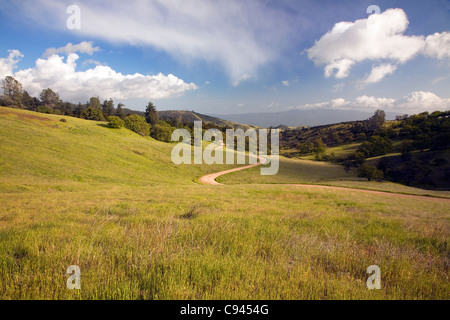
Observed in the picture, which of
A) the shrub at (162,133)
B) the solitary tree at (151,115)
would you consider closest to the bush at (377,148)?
the shrub at (162,133)

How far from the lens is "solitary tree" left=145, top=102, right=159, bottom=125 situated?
117062 mm

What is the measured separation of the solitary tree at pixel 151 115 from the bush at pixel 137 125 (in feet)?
70.5

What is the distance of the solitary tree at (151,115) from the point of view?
117 metres

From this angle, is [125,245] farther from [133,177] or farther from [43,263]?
[133,177]

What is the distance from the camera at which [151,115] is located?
389ft

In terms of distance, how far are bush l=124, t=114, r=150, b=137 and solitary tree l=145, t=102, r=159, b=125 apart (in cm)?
2147

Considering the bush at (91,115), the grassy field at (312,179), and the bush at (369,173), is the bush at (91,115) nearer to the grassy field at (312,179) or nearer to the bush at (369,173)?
the grassy field at (312,179)

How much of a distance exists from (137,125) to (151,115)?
1130 inches

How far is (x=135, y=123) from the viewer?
92.1 metres

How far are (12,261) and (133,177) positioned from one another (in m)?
33.0

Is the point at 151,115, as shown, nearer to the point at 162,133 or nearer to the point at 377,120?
the point at 162,133

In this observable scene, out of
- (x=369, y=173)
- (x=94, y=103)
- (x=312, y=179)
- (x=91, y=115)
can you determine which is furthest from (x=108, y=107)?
(x=369, y=173)

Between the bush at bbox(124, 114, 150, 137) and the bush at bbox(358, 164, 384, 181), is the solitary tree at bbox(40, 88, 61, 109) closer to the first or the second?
the bush at bbox(124, 114, 150, 137)

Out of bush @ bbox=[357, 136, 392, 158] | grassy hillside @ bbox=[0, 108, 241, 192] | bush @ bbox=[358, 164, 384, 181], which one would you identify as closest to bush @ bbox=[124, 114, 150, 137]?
grassy hillside @ bbox=[0, 108, 241, 192]
